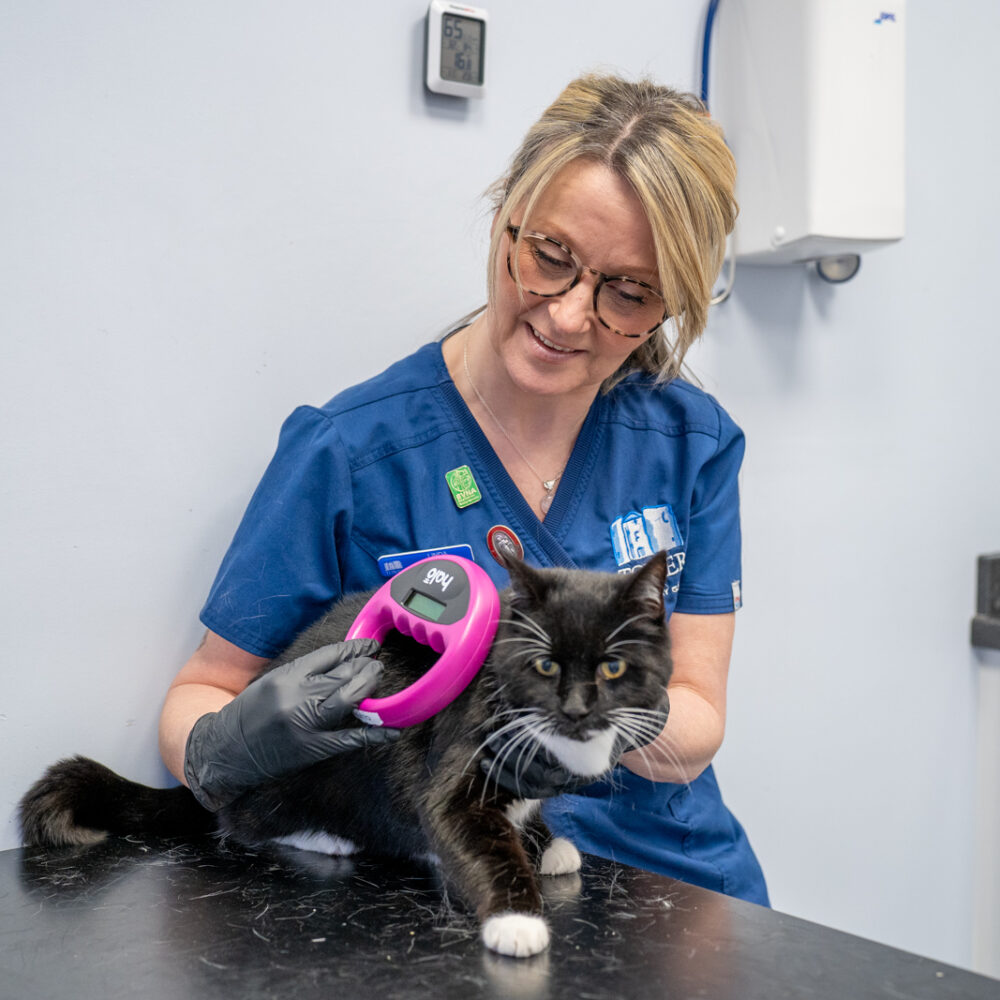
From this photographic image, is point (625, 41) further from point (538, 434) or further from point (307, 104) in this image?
point (538, 434)

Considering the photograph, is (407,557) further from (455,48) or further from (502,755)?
(455,48)

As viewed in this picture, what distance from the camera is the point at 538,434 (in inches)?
51.9

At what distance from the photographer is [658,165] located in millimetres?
1106

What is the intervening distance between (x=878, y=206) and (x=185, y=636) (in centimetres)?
125

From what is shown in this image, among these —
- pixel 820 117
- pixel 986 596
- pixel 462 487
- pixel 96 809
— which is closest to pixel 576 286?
pixel 462 487

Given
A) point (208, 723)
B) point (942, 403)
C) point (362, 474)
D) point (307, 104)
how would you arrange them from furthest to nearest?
point (942, 403)
point (307, 104)
point (362, 474)
point (208, 723)

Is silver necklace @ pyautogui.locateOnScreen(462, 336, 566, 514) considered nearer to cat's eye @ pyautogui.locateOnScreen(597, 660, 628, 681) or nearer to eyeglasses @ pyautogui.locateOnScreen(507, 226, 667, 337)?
eyeglasses @ pyautogui.locateOnScreen(507, 226, 667, 337)

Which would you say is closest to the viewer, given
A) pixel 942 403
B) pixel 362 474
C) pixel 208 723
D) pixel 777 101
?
pixel 208 723

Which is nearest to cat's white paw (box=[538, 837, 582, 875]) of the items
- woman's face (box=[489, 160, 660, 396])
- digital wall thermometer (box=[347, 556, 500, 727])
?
digital wall thermometer (box=[347, 556, 500, 727])

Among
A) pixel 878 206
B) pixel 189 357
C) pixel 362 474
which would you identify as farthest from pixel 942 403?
pixel 189 357

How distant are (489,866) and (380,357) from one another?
790mm

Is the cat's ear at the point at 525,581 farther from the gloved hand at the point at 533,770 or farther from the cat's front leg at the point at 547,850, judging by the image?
the cat's front leg at the point at 547,850

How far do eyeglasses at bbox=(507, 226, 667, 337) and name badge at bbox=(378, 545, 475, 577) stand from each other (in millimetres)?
330

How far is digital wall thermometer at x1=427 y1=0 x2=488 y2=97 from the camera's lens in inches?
53.6
